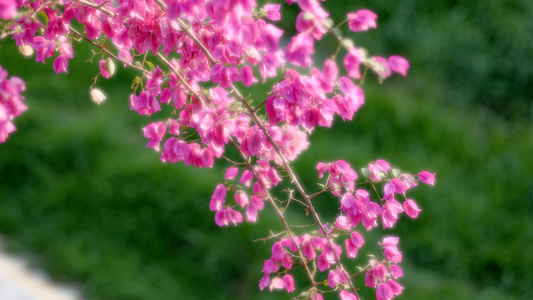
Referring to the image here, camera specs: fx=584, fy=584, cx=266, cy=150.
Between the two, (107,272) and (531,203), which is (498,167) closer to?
(531,203)

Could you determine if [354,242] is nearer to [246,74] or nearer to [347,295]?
[347,295]

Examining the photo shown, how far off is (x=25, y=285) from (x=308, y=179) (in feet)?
4.41

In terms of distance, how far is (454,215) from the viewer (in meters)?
2.70

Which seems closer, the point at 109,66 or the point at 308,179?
the point at 109,66

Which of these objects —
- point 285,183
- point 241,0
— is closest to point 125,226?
point 285,183

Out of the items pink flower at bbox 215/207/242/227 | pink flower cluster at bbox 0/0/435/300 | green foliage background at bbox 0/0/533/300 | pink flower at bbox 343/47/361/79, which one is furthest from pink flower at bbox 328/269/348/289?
green foliage background at bbox 0/0/533/300

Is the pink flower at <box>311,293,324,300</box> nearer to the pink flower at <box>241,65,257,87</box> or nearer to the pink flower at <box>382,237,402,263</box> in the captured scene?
the pink flower at <box>382,237,402,263</box>

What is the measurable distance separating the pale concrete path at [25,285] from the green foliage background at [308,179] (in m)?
0.06

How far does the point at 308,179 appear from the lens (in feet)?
9.29

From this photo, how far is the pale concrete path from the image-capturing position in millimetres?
2414

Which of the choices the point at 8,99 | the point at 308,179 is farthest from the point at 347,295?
the point at 308,179

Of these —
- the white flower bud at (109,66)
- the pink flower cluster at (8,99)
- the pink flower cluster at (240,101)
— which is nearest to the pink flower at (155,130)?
the pink flower cluster at (240,101)

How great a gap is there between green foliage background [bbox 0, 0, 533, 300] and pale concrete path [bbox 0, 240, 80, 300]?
0.06m

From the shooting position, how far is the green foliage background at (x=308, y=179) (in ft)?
8.23
